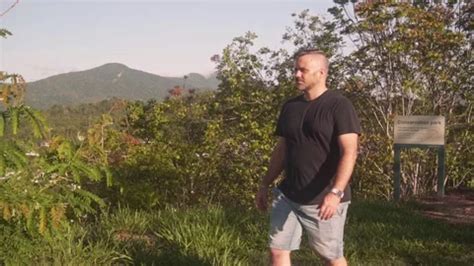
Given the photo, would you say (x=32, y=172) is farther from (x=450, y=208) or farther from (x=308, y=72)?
(x=450, y=208)

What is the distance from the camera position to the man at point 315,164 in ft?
11.8

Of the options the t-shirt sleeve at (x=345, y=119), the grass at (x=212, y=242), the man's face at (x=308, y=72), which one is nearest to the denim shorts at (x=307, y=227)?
the t-shirt sleeve at (x=345, y=119)

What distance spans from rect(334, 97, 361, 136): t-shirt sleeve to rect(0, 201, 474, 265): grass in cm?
178

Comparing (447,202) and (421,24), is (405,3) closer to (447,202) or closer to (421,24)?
(421,24)

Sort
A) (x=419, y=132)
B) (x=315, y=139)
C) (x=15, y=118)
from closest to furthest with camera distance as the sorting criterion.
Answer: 1. (x=15, y=118)
2. (x=315, y=139)
3. (x=419, y=132)

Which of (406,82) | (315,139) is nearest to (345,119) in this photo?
(315,139)

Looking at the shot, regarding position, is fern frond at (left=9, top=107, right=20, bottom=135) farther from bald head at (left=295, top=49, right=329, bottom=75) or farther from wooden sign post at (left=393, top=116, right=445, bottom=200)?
wooden sign post at (left=393, top=116, right=445, bottom=200)

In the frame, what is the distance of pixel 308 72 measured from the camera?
373cm

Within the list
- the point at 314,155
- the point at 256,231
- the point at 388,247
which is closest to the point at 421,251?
the point at 388,247

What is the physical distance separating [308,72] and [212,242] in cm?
222

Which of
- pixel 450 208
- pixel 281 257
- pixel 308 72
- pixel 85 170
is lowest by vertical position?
pixel 450 208

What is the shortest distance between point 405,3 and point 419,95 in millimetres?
1589

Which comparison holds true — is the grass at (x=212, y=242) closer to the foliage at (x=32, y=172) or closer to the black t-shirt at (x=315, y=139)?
the foliage at (x=32, y=172)

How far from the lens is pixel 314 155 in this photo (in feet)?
12.2
